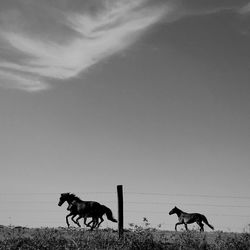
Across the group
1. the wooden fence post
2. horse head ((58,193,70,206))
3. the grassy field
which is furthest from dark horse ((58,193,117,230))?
the grassy field

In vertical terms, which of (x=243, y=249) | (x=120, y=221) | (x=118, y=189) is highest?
(x=118, y=189)

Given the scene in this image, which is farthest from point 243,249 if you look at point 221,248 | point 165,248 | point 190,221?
point 190,221

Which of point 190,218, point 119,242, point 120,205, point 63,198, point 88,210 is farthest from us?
point 190,218

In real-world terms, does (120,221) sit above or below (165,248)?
above

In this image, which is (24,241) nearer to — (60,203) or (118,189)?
(118,189)

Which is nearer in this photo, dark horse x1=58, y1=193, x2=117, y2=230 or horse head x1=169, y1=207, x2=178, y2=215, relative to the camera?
dark horse x1=58, y1=193, x2=117, y2=230

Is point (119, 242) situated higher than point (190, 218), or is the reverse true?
point (190, 218)

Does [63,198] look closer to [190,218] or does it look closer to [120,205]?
[190,218]

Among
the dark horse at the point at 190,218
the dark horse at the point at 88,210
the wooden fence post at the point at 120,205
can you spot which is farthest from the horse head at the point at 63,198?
the wooden fence post at the point at 120,205

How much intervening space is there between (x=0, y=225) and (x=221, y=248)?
448 inches

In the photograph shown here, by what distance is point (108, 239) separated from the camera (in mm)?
17609

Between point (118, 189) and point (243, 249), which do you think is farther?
point (118, 189)

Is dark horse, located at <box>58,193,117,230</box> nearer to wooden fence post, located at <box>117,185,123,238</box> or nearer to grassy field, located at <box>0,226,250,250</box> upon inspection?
wooden fence post, located at <box>117,185,123,238</box>

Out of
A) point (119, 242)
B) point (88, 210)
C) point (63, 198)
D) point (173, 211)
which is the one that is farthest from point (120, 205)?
point (173, 211)
